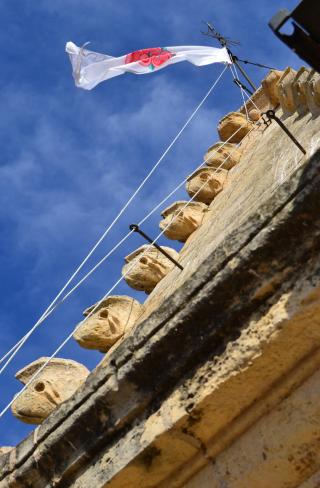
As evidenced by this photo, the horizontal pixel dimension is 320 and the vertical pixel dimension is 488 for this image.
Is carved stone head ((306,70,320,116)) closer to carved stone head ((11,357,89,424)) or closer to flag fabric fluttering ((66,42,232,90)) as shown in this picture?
carved stone head ((11,357,89,424))

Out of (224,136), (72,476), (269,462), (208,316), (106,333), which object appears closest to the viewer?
(269,462)

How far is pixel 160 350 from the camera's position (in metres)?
4.07

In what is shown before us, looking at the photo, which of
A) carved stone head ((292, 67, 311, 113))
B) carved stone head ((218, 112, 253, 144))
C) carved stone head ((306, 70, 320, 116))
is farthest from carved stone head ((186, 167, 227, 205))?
carved stone head ((306, 70, 320, 116))

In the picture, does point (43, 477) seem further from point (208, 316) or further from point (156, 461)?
point (208, 316)

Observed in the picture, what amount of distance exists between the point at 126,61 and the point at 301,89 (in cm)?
326

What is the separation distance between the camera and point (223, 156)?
7.90 metres

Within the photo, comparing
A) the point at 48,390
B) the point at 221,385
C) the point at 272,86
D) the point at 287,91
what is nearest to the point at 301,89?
the point at 287,91

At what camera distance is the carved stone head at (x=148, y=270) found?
257 inches

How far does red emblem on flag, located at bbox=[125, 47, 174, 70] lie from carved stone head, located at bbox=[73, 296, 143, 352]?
3.76 metres

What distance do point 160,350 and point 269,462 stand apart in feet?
2.29

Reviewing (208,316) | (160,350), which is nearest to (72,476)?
(160,350)

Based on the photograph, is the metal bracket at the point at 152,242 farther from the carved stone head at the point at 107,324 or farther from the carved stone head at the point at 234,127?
the carved stone head at the point at 234,127

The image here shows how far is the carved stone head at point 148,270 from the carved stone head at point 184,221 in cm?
46

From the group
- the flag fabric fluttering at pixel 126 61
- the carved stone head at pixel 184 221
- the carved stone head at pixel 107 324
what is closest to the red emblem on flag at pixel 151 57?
the flag fabric fluttering at pixel 126 61
